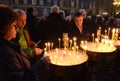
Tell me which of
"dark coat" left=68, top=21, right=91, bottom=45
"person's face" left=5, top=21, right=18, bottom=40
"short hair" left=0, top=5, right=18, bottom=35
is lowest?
"dark coat" left=68, top=21, right=91, bottom=45

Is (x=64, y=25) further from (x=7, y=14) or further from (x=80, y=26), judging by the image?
(x=7, y=14)

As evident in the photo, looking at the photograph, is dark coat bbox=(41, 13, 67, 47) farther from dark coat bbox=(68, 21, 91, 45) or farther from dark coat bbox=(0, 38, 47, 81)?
dark coat bbox=(0, 38, 47, 81)

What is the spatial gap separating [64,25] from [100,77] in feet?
4.31

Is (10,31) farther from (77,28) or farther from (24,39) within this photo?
(77,28)

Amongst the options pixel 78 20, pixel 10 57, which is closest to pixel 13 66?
pixel 10 57

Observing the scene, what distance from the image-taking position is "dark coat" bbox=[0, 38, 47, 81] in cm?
167

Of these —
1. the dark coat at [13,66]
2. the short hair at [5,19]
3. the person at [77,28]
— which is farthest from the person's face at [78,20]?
the short hair at [5,19]

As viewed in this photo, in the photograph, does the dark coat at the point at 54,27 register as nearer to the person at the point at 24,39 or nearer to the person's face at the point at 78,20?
the person's face at the point at 78,20

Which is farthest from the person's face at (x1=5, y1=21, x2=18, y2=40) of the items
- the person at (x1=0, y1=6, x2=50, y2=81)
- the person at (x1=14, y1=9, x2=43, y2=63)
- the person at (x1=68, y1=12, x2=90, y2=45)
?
the person at (x1=68, y1=12, x2=90, y2=45)

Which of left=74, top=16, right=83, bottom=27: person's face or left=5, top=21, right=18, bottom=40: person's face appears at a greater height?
left=5, top=21, right=18, bottom=40: person's face

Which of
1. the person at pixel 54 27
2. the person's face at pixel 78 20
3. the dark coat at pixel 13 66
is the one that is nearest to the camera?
the dark coat at pixel 13 66

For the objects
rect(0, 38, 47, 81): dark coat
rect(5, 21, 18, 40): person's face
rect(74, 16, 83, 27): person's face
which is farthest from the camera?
rect(74, 16, 83, 27): person's face

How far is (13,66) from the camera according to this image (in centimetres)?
172

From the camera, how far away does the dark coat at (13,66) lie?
1.67 metres
